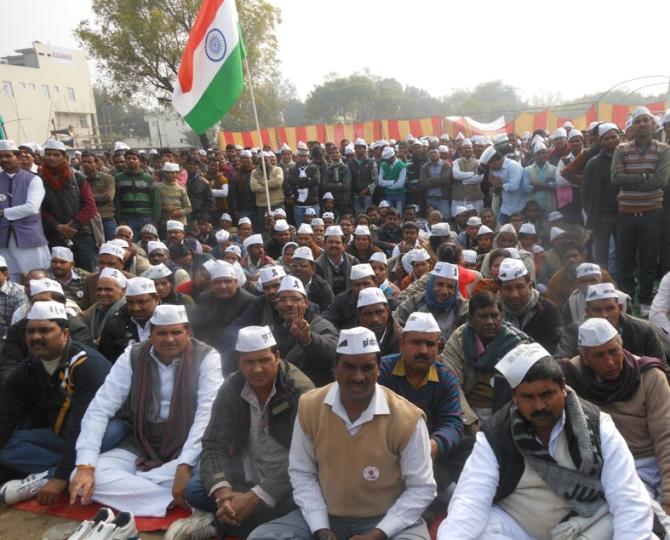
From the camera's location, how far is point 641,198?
20.0 feet

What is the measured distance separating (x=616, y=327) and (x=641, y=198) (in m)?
2.90

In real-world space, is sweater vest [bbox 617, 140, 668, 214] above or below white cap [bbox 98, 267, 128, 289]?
above

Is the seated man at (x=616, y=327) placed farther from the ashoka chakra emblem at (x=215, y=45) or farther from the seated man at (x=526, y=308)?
the ashoka chakra emblem at (x=215, y=45)

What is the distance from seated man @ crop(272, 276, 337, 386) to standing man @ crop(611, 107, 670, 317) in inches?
146

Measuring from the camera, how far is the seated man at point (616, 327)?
3.71 meters

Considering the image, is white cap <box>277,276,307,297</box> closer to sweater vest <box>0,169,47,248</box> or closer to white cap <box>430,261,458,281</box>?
white cap <box>430,261,458,281</box>

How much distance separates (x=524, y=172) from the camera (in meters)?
8.97

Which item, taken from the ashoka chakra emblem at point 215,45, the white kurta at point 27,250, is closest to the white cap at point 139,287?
the white kurta at point 27,250

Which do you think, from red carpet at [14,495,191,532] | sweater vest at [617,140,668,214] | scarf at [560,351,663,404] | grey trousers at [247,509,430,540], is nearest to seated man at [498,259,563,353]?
scarf at [560,351,663,404]

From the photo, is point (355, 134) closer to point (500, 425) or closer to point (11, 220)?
point (11, 220)

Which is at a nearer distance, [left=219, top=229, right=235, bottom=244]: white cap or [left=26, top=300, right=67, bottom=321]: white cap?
[left=26, top=300, right=67, bottom=321]: white cap

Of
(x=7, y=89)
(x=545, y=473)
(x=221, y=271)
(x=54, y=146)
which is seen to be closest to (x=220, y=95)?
(x=54, y=146)

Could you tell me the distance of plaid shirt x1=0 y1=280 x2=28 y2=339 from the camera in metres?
5.12

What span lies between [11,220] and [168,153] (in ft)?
16.1
